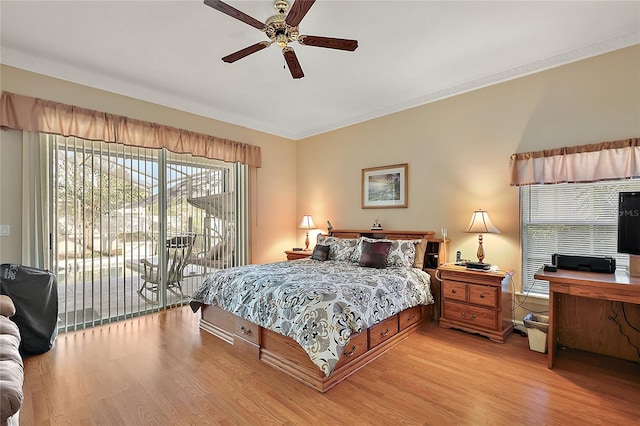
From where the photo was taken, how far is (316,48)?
2.94 metres

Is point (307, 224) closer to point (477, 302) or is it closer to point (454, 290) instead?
point (454, 290)

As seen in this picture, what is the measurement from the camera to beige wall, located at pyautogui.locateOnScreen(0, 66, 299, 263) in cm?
298

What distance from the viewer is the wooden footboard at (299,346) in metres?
2.29

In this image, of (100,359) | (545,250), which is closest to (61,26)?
(100,359)

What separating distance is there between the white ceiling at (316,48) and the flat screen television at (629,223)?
4.87 feet

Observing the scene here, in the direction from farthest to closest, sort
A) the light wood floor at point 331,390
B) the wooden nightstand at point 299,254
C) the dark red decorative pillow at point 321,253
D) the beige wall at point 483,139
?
the wooden nightstand at point 299,254
the dark red decorative pillow at point 321,253
the beige wall at point 483,139
the light wood floor at point 331,390

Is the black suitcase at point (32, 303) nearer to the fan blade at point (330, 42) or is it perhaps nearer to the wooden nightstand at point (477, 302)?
the fan blade at point (330, 42)

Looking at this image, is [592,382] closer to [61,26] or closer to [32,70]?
[61,26]

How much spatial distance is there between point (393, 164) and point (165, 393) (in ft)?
12.2

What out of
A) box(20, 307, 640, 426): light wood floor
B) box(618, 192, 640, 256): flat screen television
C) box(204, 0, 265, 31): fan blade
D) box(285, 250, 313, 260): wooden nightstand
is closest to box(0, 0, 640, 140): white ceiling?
box(204, 0, 265, 31): fan blade

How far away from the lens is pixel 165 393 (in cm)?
212

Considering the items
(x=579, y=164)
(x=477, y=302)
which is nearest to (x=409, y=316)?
(x=477, y=302)

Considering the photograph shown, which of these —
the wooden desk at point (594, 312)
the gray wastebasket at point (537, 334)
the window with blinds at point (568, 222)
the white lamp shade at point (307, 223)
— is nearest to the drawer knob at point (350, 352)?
the wooden desk at point (594, 312)

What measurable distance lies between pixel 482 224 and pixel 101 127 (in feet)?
14.5
